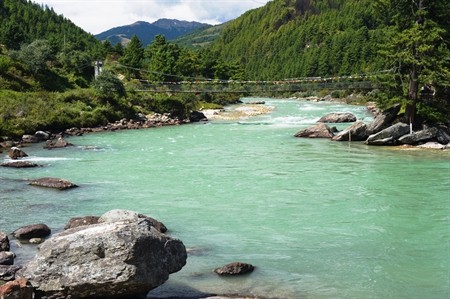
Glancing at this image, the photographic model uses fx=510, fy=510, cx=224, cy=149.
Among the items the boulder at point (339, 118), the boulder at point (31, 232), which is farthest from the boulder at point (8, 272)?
the boulder at point (339, 118)

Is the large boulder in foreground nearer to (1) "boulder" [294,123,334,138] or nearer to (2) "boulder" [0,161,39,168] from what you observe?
(2) "boulder" [0,161,39,168]

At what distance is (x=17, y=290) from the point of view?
8.02m

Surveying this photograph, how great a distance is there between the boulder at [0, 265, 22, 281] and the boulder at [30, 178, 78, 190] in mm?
9471

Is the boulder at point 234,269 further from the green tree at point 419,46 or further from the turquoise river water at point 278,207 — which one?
the green tree at point 419,46

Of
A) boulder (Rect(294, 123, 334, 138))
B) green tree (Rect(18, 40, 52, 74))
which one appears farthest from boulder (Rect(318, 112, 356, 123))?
green tree (Rect(18, 40, 52, 74))

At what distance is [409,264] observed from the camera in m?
11.4

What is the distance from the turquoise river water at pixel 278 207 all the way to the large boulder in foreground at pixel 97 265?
1.36 m

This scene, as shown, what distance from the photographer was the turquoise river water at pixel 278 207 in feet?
34.6

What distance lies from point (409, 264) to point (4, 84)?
1824 inches

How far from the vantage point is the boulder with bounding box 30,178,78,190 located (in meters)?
19.4

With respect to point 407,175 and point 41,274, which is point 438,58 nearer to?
point 407,175

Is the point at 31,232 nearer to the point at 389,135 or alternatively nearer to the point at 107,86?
the point at 389,135

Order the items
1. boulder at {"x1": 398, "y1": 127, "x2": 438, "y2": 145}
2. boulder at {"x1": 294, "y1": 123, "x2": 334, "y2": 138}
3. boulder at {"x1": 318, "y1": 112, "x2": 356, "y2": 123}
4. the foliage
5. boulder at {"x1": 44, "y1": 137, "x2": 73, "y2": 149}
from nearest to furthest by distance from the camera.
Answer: boulder at {"x1": 398, "y1": 127, "x2": 438, "y2": 145}
boulder at {"x1": 44, "y1": 137, "x2": 73, "y2": 149}
boulder at {"x1": 294, "y1": 123, "x2": 334, "y2": 138}
boulder at {"x1": 318, "y1": 112, "x2": 356, "y2": 123}
the foliage

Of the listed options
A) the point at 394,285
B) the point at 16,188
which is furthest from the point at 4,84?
the point at 394,285
